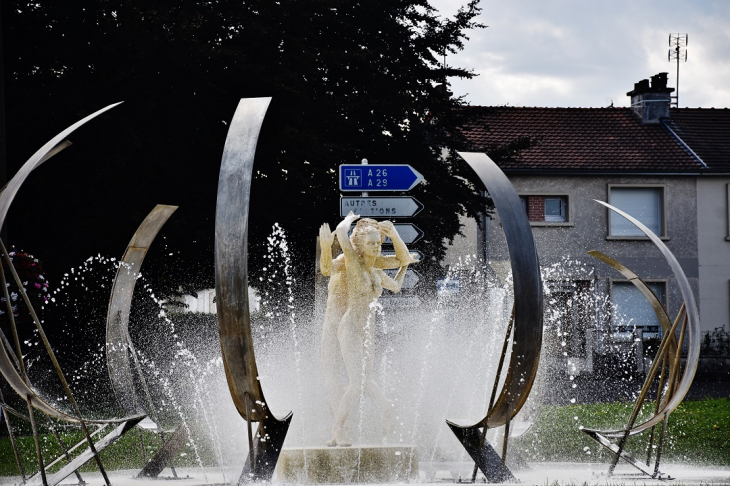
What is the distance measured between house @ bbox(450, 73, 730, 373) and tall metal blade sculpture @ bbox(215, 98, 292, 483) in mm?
21189

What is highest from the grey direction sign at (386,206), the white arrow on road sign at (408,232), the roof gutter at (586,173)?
the roof gutter at (586,173)

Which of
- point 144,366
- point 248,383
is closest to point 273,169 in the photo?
point 144,366

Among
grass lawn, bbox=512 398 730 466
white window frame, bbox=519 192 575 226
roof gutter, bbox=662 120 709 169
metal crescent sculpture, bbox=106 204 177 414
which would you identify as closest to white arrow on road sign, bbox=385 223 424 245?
grass lawn, bbox=512 398 730 466

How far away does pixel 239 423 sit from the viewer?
34.9ft

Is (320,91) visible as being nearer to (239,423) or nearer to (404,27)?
(404,27)

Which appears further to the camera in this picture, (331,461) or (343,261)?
(343,261)

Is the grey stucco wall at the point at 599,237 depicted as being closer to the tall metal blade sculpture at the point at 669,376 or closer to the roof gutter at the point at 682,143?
the roof gutter at the point at 682,143

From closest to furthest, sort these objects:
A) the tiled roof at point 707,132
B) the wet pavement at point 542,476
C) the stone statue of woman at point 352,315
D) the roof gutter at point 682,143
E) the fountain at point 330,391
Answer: the fountain at point 330,391 < the wet pavement at point 542,476 < the stone statue of woman at point 352,315 < the roof gutter at point 682,143 < the tiled roof at point 707,132

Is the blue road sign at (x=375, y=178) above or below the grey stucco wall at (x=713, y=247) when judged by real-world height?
above

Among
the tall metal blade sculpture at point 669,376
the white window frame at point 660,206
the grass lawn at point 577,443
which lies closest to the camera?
the tall metal blade sculpture at point 669,376

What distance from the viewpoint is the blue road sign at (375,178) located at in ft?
41.3

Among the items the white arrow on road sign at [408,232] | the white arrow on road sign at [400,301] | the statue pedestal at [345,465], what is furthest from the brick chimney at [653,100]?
the statue pedestal at [345,465]

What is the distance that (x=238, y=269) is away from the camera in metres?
6.32

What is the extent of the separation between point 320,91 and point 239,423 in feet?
29.0
